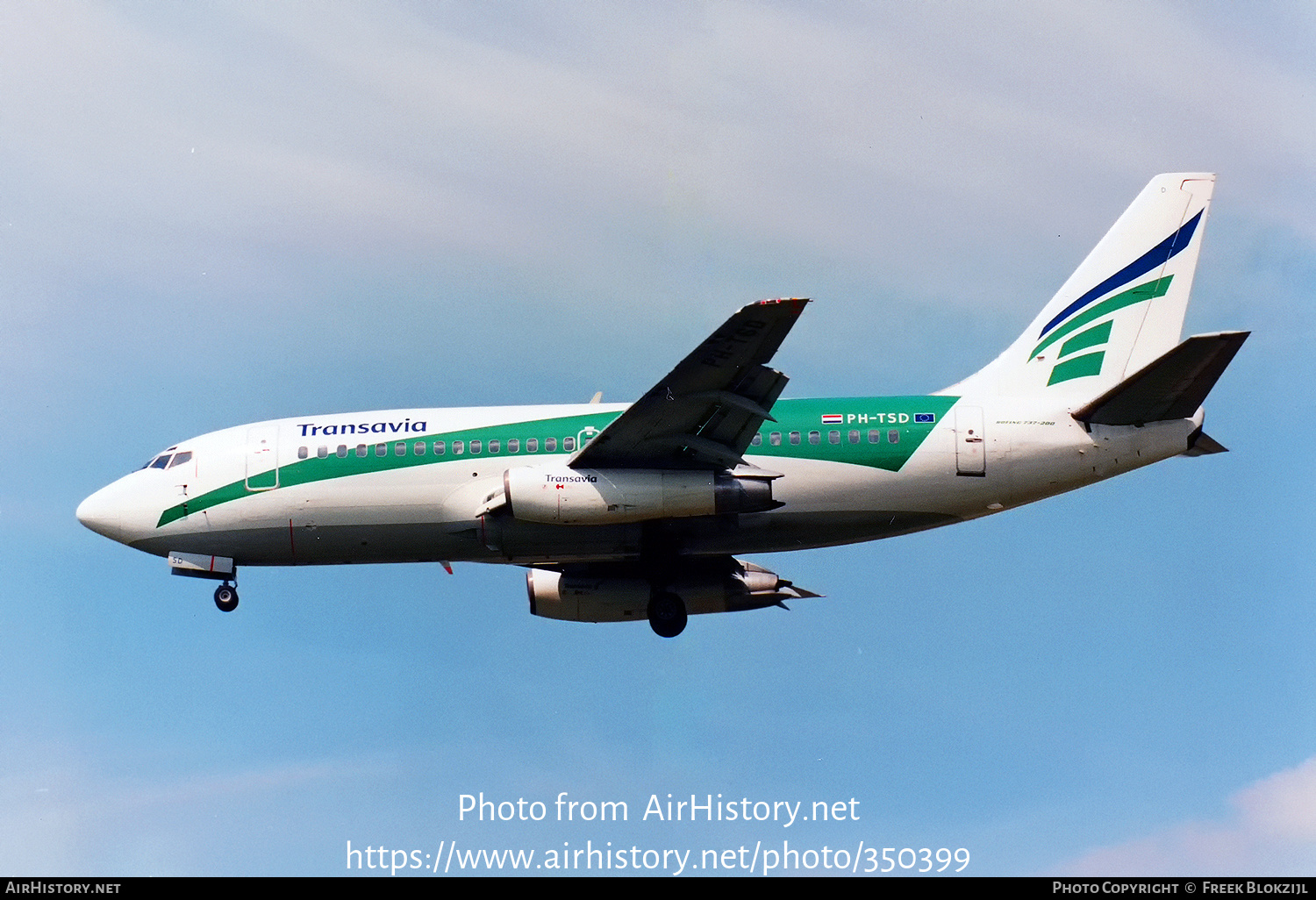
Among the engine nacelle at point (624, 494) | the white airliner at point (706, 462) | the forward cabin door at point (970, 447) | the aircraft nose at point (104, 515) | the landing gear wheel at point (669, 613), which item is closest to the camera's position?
the engine nacelle at point (624, 494)

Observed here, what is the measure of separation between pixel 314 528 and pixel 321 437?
187 cm

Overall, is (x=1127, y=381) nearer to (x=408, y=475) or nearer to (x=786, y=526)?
(x=786, y=526)

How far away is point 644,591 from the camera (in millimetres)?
38281

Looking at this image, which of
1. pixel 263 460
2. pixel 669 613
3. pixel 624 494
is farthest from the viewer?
pixel 669 613

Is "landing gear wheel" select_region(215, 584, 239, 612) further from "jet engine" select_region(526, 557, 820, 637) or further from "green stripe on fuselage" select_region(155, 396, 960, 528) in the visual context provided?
"jet engine" select_region(526, 557, 820, 637)

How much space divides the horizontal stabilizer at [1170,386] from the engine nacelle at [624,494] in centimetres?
675

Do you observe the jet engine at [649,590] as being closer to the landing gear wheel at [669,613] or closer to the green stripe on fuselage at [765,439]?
the landing gear wheel at [669,613]

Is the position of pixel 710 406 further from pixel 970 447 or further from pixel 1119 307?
pixel 1119 307

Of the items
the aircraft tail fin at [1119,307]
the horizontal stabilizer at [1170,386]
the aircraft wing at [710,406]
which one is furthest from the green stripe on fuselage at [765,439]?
the horizontal stabilizer at [1170,386]

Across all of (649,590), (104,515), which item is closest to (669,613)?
(649,590)

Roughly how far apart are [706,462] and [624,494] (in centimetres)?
176

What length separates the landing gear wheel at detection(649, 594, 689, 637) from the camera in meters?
38.0

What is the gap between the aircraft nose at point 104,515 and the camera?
1453 inches
